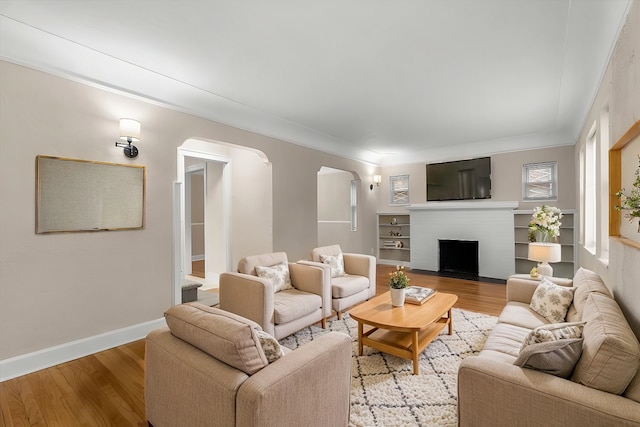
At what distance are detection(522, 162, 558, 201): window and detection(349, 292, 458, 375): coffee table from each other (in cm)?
391

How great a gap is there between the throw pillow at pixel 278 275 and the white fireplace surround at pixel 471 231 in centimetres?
405

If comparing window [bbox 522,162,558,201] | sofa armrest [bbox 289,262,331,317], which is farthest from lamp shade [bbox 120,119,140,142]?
window [bbox 522,162,558,201]

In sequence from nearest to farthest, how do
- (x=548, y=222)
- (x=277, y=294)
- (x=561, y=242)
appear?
(x=277, y=294), (x=548, y=222), (x=561, y=242)

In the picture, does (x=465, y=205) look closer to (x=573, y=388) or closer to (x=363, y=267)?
(x=363, y=267)

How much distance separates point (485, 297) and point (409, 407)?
3.24m

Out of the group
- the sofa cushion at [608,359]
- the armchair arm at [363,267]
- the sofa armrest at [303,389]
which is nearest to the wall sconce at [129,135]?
the sofa armrest at [303,389]

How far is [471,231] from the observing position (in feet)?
20.1

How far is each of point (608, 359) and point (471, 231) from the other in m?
5.19

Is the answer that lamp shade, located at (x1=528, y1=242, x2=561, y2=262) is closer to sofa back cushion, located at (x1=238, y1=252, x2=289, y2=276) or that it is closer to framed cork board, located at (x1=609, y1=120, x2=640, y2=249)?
framed cork board, located at (x1=609, y1=120, x2=640, y2=249)

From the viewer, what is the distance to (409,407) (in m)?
2.03

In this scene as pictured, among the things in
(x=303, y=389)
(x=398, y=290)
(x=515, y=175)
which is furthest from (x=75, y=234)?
(x=515, y=175)

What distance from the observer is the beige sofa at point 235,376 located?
1264 millimetres

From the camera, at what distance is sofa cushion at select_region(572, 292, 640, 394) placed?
50.4 inches

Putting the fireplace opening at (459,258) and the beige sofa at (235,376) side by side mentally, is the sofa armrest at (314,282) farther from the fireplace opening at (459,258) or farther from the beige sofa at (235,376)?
the fireplace opening at (459,258)
